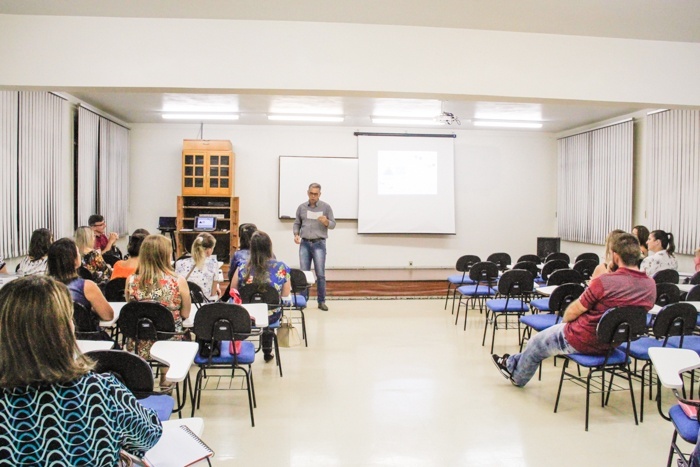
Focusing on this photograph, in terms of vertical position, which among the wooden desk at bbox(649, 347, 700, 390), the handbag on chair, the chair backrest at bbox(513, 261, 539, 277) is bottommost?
the handbag on chair

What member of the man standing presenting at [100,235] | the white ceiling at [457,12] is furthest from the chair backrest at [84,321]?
the man standing presenting at [100,235]

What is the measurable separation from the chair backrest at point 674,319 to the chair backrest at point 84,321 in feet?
12.0

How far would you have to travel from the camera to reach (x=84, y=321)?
3.12m

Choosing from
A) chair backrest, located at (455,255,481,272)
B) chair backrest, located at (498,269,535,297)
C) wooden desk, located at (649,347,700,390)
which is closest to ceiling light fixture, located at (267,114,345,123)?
chair backrest, located at (455,255,481,272)

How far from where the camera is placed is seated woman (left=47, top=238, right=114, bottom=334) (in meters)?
3.04

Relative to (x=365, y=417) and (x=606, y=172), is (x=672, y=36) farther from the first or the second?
(x=606, y=172)

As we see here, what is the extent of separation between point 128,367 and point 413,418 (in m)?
2.13

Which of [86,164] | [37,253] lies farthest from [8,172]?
[86,164]

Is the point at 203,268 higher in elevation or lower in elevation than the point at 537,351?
higher

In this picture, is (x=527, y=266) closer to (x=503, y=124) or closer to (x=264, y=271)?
(x=264, y=271)

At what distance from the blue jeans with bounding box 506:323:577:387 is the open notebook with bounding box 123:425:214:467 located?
2628mm

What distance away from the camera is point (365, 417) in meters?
3.48

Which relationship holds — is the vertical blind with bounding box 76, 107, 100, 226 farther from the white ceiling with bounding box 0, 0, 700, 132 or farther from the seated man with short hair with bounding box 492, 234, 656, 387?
the seated man with short hair with bounding box 492, 234, 656, 387

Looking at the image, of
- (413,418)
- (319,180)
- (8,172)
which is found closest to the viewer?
(413,418)
